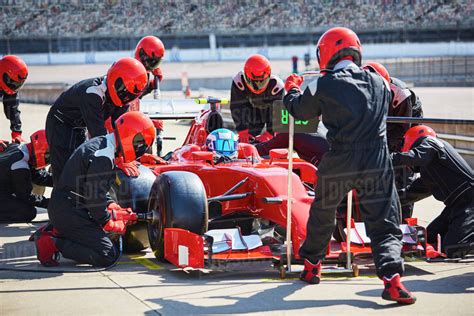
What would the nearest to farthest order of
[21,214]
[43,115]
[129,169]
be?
1. [129,169]
2. [21,214]
3. [43,115]

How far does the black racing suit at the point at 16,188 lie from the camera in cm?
1061

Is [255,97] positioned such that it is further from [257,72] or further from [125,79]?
[125,79]

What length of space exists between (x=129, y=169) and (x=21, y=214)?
259cm

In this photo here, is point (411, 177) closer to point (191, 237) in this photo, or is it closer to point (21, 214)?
point (191, 237)

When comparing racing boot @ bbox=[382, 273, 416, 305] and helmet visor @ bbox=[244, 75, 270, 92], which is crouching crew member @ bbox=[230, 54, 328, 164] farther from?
racing boot @ bbox=[382, 273, 416, 305]

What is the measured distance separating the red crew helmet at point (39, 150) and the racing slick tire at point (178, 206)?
2.95 meters

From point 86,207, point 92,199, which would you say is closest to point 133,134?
point 92,199

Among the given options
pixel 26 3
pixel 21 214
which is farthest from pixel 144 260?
pixel 26 3

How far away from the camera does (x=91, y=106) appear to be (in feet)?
30.6

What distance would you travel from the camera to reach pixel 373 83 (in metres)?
6.87

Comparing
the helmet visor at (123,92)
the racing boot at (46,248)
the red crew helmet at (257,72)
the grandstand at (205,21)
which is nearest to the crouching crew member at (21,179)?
the helmet visor at (123,92)

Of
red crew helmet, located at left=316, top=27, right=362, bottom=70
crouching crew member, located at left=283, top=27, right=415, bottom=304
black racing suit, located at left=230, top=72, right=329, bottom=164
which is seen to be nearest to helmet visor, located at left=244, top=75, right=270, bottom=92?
black racing suit, located at left=230, top=72, right=329, bottom=164

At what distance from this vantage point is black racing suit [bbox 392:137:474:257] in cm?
806

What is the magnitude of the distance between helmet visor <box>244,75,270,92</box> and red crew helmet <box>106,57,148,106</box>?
9.42 ft
